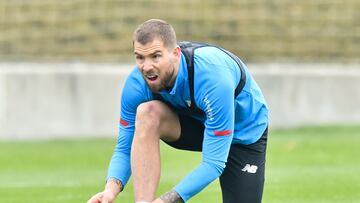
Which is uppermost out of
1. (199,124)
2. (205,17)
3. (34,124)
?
(199,124)

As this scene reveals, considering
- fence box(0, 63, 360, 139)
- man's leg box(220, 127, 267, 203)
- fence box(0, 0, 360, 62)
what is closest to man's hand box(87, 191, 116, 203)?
man's leg box(220, 127, 267, 203)

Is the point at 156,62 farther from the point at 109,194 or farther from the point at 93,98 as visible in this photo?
the point at 93,98

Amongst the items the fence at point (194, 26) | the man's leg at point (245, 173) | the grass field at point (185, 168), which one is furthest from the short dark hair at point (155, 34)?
the fence at point (194, 26)

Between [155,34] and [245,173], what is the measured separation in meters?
1.60

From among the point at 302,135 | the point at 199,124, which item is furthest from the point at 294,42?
the point at 199,124

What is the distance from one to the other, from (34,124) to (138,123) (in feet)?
32.8

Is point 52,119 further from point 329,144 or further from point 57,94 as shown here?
point 329,144

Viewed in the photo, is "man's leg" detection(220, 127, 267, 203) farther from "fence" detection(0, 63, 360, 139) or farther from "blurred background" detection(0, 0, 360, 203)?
"fence" detection(0, 63, 360, 139)

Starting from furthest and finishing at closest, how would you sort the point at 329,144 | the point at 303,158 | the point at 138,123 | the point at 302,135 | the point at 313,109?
the point at 313,109 < the point at 302,135 < the point at 329,144 < the point at 303,158 < the point at 138,123

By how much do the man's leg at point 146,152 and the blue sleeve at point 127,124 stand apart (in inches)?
5.3

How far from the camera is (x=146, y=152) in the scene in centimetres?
775

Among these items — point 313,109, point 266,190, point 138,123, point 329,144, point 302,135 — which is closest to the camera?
point 138,123

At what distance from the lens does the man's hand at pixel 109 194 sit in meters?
7.74

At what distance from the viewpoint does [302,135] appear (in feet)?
55.8
